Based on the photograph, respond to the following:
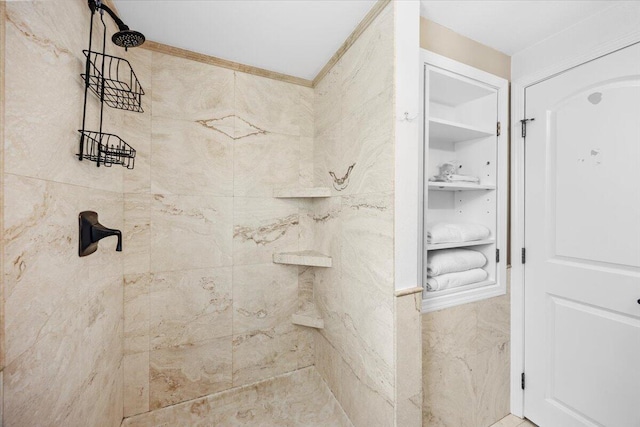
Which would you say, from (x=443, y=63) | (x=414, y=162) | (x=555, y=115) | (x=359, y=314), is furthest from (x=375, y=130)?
(x=555, y=115)

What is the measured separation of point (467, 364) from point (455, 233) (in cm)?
69

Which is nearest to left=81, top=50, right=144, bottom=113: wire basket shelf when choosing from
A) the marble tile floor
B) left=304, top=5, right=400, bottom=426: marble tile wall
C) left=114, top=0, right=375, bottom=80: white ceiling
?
left=114, top=0, right=375, bottom=80: white ceiling

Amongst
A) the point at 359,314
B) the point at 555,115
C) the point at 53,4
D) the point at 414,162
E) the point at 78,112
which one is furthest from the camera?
the point at 555,115

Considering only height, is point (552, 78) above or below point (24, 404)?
above

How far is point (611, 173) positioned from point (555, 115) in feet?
1.30

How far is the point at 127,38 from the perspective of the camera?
0.82 metres

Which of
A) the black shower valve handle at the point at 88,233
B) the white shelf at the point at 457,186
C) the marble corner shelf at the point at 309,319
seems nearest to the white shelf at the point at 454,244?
the white shelf at the point at 457,186

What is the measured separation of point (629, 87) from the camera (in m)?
1.06

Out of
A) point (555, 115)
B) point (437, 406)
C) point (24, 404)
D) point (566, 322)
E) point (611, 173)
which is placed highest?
point (555, 115)

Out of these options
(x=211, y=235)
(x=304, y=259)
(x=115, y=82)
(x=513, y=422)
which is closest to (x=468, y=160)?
(x=304, y=259)

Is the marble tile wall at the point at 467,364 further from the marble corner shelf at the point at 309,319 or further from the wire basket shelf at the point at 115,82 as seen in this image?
the wire basket shelf at the point at 115,82

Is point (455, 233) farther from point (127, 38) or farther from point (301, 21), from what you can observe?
point (127, 38)

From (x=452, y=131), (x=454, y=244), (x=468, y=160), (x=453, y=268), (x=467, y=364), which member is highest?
(x=452, y=131)

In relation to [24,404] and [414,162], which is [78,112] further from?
[414,162]
